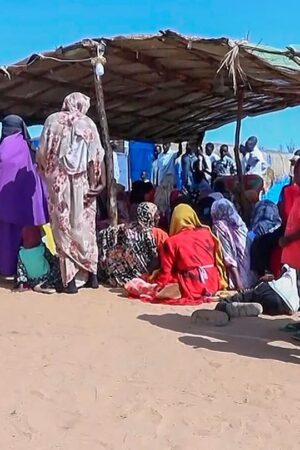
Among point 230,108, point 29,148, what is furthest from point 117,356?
point 230,108

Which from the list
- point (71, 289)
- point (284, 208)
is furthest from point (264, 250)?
point (71, 289)

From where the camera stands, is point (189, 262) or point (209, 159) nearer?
point (189, 262)

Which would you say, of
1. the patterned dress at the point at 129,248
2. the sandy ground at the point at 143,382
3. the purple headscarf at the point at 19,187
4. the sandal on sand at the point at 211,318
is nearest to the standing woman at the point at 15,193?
the purple headscarf at the point at 19,187

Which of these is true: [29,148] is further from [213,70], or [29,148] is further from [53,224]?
[213,70]

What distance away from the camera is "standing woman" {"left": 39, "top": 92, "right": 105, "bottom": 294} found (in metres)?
6.85

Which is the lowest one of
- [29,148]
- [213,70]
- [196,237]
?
[196,237]

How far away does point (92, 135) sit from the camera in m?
6.95

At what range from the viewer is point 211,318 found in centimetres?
542

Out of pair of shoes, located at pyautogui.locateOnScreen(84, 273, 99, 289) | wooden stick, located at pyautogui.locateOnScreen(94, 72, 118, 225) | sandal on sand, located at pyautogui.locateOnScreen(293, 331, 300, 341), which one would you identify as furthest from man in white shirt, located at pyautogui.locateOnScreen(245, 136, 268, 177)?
sandal on sand, located at pyautogui.locateOnScreen(293, 331, 300, 341)

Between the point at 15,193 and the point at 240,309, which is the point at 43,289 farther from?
the point at 240,309

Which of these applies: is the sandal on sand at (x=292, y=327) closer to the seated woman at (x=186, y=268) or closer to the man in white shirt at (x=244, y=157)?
the seated woman at (x=186, y=268)

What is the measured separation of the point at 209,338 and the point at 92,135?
111 inches

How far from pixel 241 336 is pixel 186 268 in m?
1.51

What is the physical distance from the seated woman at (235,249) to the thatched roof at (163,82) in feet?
4.91
